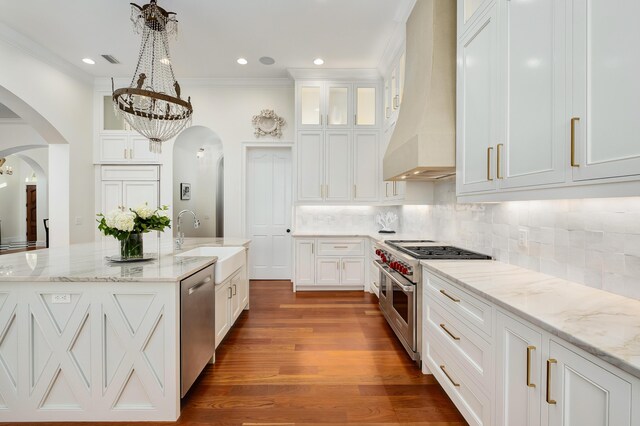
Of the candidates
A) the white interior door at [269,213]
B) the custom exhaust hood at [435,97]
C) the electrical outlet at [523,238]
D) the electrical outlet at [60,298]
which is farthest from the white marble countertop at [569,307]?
the white interior door at [269,213]

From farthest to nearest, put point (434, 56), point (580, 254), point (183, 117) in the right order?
point (183, 117) → point (434, 56) → point (580, 254)

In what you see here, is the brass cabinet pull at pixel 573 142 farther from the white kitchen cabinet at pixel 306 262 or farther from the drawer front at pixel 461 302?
the white kitchen cabinet at pixel 306 262

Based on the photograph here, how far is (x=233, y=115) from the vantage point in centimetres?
509

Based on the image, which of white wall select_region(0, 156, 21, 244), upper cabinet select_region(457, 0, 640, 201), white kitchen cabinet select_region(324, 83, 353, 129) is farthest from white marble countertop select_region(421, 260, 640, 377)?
white wall select_region(0, 156, 21, 244)

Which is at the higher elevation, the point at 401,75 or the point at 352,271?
the point at 401,75

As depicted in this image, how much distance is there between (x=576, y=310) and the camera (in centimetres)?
117

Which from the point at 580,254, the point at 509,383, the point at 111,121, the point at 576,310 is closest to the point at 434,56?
the point at 580,254

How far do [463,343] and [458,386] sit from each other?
289 mm

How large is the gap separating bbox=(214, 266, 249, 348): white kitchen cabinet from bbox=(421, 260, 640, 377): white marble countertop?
6.09ft

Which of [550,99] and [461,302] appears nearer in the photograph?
[550,99]

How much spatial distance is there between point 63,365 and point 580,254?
2.97 metres

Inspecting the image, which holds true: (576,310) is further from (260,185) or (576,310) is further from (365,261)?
(260,185)

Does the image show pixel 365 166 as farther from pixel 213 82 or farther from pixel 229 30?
pixel 213 82

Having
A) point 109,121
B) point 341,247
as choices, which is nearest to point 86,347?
point 341,247
